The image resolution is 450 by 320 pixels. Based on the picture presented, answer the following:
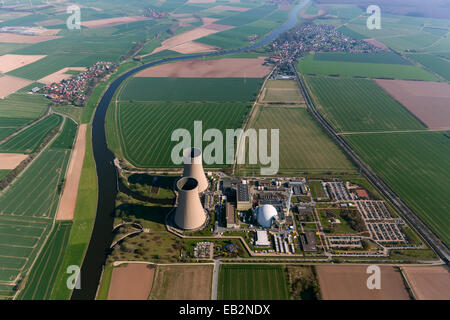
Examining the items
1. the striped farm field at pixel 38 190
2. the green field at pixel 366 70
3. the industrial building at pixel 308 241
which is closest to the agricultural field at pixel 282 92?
the green field at pixel 366 70

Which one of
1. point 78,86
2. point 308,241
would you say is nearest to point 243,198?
point 308,241

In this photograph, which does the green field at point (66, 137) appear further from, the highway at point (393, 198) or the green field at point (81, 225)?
the highway at point (393, 198)

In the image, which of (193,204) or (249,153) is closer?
(193,204)

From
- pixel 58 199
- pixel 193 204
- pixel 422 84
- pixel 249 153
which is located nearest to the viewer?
pixel 193 204

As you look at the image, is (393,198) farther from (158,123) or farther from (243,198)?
(158,123)

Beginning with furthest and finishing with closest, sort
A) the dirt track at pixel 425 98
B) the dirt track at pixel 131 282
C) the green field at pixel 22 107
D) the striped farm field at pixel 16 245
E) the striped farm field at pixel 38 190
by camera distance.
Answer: the green field at pixel 22 107 → the dirt track at pixel 425 98 → the striped farm field at pixel 38 190 → the striped farm field at pixel 16 245 → the dirt track at pixel 131 282
